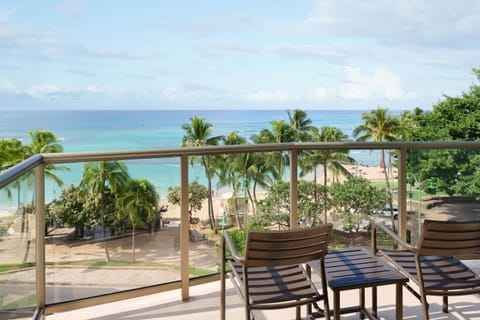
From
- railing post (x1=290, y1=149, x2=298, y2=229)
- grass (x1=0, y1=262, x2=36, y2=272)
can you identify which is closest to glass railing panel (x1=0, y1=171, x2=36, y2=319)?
grass (x1=0, y1=262, x2=36, y2=272)

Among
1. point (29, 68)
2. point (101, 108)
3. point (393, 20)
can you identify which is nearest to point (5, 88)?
point (29, 68)

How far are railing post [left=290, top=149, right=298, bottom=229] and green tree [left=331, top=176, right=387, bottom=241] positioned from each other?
0.36 m

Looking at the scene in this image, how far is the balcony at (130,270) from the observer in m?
3.01

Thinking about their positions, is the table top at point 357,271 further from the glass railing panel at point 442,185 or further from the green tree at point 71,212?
the green tree at point 71,212

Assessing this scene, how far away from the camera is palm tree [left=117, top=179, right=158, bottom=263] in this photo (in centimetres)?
342

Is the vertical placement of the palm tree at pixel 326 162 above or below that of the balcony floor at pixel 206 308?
above

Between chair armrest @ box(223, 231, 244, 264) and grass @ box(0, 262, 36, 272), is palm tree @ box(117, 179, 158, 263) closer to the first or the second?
grass @ box(0, 262, 36, 272)

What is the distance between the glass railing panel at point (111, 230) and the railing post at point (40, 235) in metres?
0.05

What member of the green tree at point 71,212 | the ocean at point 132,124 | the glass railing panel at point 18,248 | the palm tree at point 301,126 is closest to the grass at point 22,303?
the glass railing panel at point 18,248

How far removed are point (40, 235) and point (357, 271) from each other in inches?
78.3

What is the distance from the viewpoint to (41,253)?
308 cm

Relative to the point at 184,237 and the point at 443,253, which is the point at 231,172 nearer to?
the point at 184,237

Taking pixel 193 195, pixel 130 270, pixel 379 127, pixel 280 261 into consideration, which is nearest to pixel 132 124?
pixel 379 127

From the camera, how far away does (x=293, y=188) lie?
157 inches
